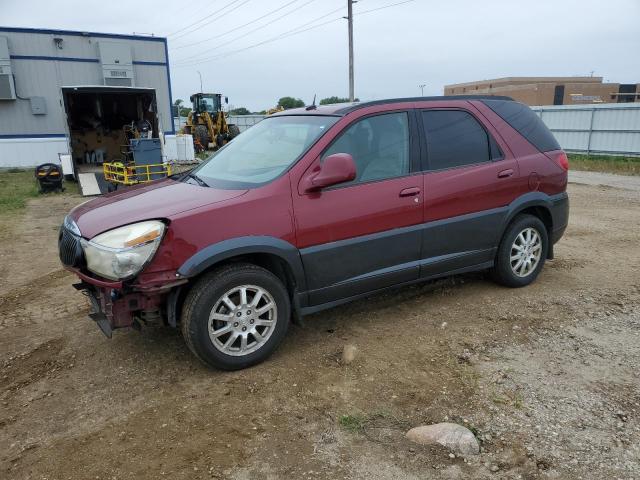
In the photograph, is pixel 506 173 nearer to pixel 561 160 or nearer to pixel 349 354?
pixel 561 160

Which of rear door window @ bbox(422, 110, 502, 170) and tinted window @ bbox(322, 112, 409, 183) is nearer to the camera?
tinted window @ bbox(322, 112, 409, 183)

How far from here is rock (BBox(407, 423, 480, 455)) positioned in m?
2.66

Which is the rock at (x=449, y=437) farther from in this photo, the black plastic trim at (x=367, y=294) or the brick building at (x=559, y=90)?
the brick building at (x=559, y=90)

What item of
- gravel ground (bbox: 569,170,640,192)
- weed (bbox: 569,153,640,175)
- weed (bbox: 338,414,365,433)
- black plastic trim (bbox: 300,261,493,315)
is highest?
black plastic trim (bbox: 300,261,493,315)

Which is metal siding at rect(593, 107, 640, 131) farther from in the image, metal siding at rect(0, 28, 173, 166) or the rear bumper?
metal siding at rect(0, 28, 173, 166)

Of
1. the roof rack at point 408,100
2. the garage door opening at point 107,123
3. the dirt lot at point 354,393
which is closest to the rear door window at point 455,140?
the roof rack at point 408,100

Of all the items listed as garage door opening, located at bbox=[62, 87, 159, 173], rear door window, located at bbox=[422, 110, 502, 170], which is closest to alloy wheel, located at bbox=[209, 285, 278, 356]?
rear door window, located at bbox=[422, 110, 502, 170]

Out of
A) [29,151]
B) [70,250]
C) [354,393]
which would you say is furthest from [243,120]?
[354,393]

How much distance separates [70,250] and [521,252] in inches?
156

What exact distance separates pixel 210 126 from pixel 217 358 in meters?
21.9

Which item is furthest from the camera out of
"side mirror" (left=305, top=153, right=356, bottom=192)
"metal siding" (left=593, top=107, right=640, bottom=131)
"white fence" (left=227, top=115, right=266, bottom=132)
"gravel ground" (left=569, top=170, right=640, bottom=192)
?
"white fence" (left=227, top=115, right=266, bottom=132)

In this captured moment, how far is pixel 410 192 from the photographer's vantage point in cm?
401

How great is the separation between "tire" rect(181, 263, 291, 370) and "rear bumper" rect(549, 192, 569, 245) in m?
3.01

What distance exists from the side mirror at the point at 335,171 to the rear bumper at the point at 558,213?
8.33 feet
